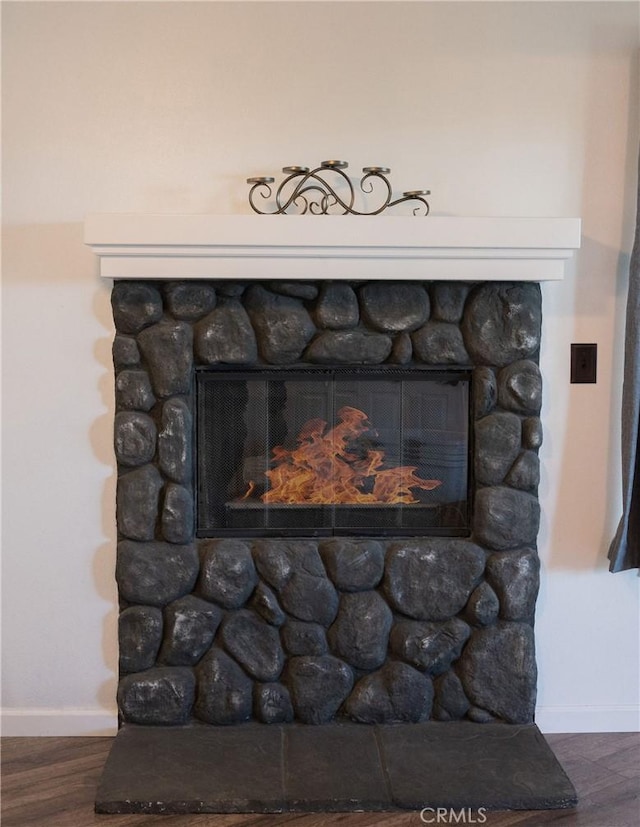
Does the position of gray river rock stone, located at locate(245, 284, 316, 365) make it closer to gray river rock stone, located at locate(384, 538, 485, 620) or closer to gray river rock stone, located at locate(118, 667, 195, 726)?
gray river rock stone, located at locate(384, 538, 485, 620)

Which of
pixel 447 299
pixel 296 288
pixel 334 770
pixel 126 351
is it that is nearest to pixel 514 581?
pixel 334 770

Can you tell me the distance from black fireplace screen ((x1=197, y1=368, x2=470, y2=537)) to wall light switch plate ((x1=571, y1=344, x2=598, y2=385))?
1.11 feet

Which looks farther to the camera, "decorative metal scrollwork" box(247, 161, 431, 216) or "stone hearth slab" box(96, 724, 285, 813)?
"decorative metal scrollwork" box(247, 161, 431, 216)

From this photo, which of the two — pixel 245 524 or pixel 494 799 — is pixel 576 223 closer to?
pixel 245 524

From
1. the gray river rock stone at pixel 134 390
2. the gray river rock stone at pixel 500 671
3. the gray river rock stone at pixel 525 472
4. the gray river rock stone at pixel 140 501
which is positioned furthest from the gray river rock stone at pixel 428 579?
the gray river rock stone at pixel 134 390

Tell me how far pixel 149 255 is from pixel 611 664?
1850 millimetres

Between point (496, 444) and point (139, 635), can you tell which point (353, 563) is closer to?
point (496, 444)

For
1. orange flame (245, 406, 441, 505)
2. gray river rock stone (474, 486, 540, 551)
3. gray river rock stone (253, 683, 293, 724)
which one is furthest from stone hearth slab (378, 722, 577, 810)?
orange flame (245, 406, 441, 505)

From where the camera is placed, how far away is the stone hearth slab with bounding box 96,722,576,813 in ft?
7.36

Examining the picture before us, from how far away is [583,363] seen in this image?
268 cm

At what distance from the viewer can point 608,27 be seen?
102 inches

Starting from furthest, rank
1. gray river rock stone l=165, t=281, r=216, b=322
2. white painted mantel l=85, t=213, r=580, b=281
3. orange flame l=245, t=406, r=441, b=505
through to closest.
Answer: orange flame l=245, t=406, r=441, b=505, gray river rock stone l=165, t=281, r=216, b=322, white painted mantel l=85, t=213, r=580, b=281

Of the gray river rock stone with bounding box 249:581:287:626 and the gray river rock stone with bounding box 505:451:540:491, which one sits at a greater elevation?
the gray river rock stone with bounding box 505:451:540:491

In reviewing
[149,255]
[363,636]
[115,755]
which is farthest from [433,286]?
[115,755]
